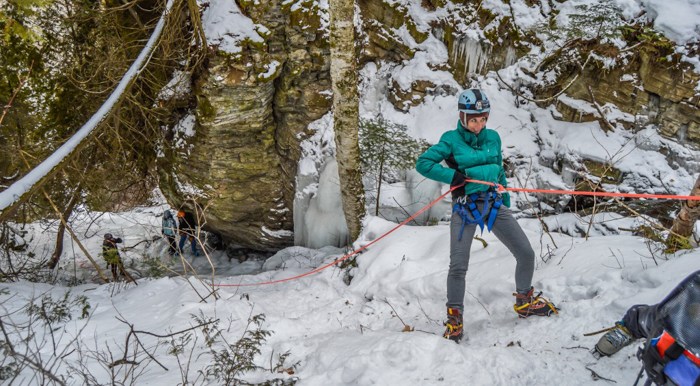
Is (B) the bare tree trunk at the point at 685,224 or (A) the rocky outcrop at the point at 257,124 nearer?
(B) the bare tree trunk at the point at 685,224

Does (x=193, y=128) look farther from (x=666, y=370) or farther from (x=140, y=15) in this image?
(x=666, y=370)

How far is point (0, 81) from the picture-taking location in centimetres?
679

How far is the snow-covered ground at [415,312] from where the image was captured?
7.84 feet

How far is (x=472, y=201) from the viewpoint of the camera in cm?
277

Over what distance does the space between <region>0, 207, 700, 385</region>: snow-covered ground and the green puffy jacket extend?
1018 mm

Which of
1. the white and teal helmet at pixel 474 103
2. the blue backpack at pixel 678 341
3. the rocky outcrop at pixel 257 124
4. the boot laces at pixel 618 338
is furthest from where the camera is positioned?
the rocky outcrop at pixel 257 124

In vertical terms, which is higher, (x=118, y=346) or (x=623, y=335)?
(x=623, y=335)

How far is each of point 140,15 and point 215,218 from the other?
423 cm

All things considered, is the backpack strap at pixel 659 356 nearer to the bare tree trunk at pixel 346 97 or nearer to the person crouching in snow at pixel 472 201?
the person crouching in snow at pixel 472 201

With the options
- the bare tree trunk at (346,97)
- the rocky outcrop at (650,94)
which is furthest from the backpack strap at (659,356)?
the rocky outcrop at (650,94)

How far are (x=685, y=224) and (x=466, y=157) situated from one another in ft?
5.54

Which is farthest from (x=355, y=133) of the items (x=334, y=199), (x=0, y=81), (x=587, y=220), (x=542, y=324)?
(x=0, y=81)

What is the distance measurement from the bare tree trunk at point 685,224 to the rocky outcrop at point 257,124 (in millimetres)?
5407

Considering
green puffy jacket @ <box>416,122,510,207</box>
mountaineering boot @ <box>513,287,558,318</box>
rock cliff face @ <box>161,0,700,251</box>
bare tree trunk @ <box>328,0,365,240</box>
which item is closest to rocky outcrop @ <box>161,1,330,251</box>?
rock cliff face @ <box>161,0,700,251</box>
